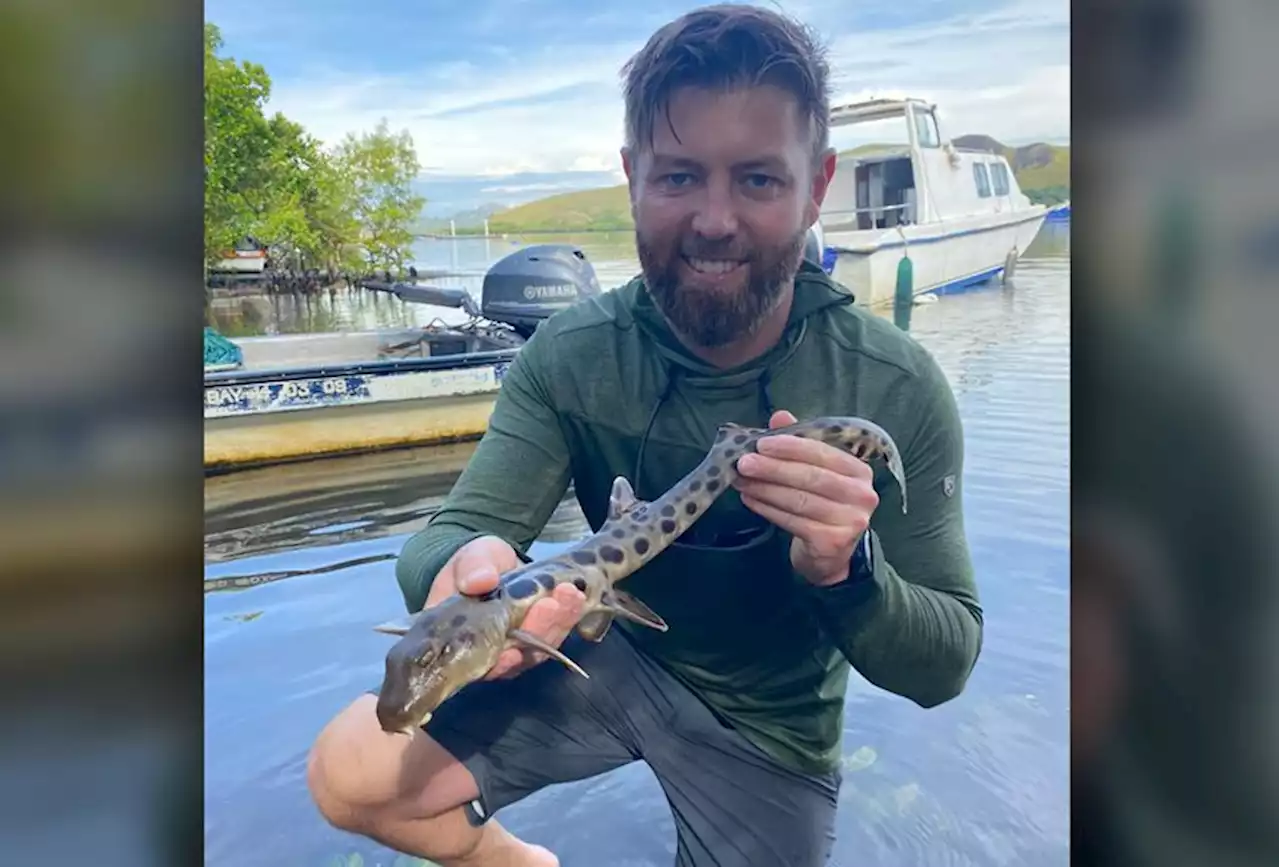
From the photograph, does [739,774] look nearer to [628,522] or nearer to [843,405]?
[628,522]

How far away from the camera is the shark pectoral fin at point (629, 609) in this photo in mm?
1559

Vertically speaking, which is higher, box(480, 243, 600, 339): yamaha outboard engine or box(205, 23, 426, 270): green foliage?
box(205, 23, 426, 270): green foliage

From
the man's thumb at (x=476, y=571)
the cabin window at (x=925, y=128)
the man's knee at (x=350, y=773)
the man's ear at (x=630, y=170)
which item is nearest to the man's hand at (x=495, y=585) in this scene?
the man's thumb at (x=476, y=571)

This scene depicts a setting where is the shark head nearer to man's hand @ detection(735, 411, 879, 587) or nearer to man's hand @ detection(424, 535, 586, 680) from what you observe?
man's hand @ detection(424, 535, 586, 680)

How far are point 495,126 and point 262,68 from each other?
0.39 meters

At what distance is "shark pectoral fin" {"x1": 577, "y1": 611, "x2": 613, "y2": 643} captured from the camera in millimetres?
1555

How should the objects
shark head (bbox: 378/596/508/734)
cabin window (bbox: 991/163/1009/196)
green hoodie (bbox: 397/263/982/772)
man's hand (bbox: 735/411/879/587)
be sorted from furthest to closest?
cabin window (bbox: 991/163/1009/196), green hoodie (bbox: 397/263/982/772), man's hand (bbox: 735/411/879/587), shark head (bbox: 378/596/508/734)

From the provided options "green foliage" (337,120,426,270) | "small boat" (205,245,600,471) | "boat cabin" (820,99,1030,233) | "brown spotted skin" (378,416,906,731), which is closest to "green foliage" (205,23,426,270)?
"green foliage" (337,120,426,270)

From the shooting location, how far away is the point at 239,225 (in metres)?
1.72

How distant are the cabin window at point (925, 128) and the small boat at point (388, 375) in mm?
594

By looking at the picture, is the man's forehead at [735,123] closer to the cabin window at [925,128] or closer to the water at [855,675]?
the cabin window at [925,128]

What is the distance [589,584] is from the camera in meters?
1.53

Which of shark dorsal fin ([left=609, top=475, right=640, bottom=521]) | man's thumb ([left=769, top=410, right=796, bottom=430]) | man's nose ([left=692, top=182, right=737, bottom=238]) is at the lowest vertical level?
shark dorsal fin ([left=609, top=475, right=640, bottom=521])
